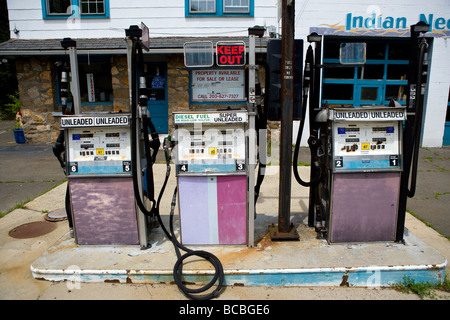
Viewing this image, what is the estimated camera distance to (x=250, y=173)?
385 centimetres

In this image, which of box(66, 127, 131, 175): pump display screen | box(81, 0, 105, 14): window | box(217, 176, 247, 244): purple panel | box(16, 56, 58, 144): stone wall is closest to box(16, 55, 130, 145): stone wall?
box(16, 56, 58, 144): stone wall

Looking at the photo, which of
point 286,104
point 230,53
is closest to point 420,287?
point 286,104

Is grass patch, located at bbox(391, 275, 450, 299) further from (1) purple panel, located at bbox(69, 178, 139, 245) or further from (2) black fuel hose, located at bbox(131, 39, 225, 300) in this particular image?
(1) purple panel, located at bbox(69, 178, 139, 245)

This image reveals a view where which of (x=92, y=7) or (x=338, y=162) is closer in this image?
(x=338, y=162)

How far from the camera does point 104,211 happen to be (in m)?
3.93

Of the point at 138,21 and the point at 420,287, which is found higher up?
the point at 138,21

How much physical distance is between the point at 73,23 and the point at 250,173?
9.87m

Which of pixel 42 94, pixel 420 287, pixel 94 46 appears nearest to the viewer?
pixel 420 287

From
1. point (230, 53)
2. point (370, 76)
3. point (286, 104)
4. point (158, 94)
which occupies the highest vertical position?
point (370, 76)

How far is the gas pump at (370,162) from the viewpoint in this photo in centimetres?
372

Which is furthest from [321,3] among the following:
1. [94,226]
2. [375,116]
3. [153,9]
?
[94,226]

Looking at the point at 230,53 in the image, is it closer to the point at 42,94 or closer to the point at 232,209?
the point at 232,209

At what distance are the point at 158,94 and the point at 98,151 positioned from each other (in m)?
7.50

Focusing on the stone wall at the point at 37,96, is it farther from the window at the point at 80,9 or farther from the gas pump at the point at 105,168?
Result: the gas pump at the point at 105,168
